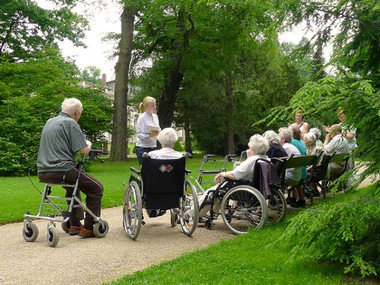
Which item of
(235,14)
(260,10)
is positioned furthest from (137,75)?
(260,10)

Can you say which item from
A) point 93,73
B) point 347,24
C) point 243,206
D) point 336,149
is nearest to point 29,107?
point 336,149

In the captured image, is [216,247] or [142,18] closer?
[216,247]

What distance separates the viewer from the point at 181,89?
36.1 m

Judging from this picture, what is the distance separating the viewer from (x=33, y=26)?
1195 inches

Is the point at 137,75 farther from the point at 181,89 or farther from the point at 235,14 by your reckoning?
the point at 235,14

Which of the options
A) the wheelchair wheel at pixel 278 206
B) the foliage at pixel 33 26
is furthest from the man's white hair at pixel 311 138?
the foliage at pixel 33 26

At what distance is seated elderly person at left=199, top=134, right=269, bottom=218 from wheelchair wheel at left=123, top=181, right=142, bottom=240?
1.09 meters

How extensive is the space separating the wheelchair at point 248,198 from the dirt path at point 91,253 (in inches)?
10.8

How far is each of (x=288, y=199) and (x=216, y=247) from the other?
4.20 m

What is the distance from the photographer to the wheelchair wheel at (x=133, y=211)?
19.3 feet

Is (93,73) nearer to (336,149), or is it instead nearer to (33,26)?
(33,26)

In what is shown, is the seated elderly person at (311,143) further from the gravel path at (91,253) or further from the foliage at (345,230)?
the foliage at (345,230)

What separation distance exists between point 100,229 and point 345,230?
11.2ft

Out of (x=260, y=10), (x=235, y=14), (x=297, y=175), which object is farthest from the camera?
(x=235, y=14)
